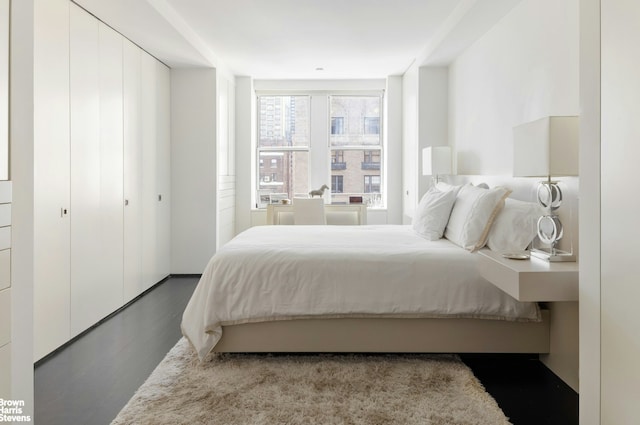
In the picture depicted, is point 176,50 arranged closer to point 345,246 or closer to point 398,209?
point 345,246

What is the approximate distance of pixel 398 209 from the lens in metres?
6.61

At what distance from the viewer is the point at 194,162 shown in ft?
18.0

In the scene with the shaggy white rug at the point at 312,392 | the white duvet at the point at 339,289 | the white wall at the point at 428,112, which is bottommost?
the shaggy white rug at the point at 312,392

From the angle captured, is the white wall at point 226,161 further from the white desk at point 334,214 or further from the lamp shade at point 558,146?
the lamp shade at point 558,146

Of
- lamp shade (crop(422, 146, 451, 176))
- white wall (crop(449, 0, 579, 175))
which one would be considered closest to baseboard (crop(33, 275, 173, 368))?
lamp shade (crop(422, 146, 451, 176))

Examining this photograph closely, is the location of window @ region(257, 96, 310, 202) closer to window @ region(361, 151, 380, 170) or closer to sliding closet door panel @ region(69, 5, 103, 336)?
window @ region(361, 151, 380, 170)

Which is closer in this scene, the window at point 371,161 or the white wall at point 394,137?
the white wall at point 394,137

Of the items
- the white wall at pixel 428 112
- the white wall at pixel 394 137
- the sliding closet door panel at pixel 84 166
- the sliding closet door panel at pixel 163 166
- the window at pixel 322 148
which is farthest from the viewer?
the window at pixel 322 148

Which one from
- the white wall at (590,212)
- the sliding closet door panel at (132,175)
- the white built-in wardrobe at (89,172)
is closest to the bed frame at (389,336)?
the white wall at (590,212)

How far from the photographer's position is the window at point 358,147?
6.93 metres

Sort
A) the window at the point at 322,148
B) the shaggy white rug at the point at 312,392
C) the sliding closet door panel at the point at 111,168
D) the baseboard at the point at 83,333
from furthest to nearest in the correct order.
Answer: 1. the window at the point at 322,148
2. the sliding closet door panel at the point at 111,168
3. the baseboard at the point at 83,333
4. the shaggy white rug at the point at 312,392

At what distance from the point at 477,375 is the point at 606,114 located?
5.31ft

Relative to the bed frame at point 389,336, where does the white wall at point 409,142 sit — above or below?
above

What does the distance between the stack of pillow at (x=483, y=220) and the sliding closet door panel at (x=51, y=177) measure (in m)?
2.59
